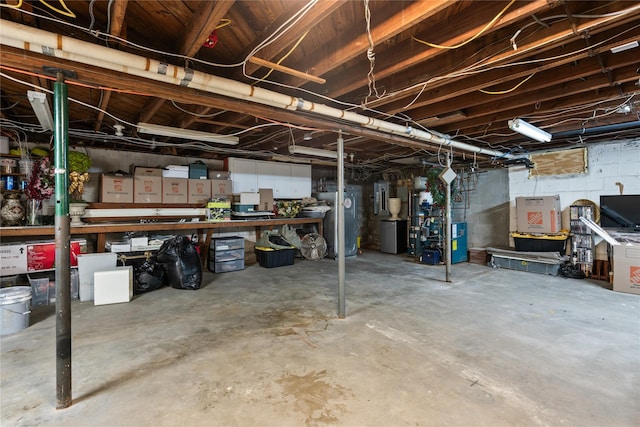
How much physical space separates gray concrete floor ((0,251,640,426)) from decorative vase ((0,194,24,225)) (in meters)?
1.59

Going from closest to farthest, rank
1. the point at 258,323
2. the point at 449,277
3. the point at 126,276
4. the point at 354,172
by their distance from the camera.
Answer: the point at 258,323, the point at 126,276, the point at 449,277, the point at 354,172

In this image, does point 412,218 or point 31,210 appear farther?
point 412,218

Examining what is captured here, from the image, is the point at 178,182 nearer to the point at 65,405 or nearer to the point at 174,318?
the point at 174,318

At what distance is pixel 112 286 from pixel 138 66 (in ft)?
9.42

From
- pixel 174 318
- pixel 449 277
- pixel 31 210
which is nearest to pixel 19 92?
pixel 31 210

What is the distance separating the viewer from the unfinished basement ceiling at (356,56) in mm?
1787

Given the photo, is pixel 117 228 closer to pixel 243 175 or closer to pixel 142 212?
pixel 142 212

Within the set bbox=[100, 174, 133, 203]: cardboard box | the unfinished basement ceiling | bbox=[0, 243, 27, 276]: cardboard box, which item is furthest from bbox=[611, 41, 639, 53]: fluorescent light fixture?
bbox=[0, 243, 27, 276]: cardboard box

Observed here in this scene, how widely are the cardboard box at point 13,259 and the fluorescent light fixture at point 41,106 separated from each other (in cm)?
154

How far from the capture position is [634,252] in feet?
13.3

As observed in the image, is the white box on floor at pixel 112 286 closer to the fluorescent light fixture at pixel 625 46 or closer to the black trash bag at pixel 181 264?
the black trash bag at pixel 181 264

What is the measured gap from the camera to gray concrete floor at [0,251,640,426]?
1727 millimetres

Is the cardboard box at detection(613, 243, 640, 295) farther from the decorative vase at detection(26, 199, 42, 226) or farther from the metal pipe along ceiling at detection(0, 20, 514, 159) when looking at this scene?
the decorative vase at detection(26, 199, 42, 226)

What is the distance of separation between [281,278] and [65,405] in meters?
3.26
